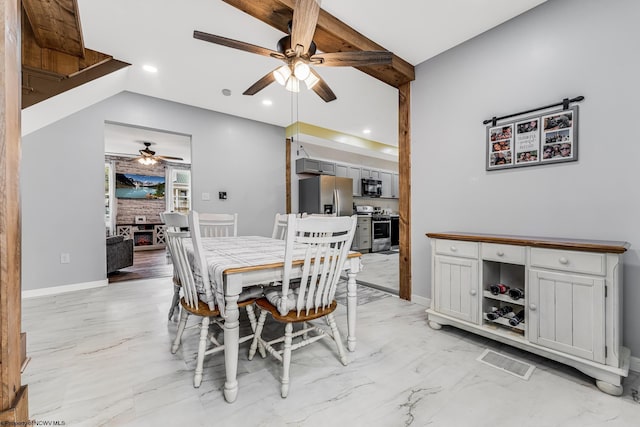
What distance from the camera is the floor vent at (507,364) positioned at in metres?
1.68

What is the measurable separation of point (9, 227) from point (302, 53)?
2.00 metres

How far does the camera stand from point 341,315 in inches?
103

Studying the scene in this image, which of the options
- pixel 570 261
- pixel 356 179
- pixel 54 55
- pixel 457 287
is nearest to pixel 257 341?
pixel 457 287

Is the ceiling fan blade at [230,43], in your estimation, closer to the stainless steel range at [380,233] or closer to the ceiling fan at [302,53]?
the ceiling fan at [302,53]

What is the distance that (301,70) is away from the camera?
213 cm

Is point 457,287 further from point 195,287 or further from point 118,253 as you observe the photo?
point 118,253

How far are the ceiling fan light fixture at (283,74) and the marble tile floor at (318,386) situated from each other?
2.13 meters

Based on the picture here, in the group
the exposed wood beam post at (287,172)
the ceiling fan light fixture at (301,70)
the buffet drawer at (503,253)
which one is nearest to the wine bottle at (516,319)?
the buffet drawer at (503,253)

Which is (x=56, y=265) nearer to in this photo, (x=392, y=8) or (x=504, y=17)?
(x=392, y=8)

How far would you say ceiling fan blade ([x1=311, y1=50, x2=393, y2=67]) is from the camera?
1995mm

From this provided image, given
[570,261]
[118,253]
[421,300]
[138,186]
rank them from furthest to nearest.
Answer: [138,186], [118,253], [421,300], [570,261]

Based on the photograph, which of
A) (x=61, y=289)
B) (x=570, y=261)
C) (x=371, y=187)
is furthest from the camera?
(x=371, y=187)

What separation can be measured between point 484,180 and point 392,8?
1626 mm

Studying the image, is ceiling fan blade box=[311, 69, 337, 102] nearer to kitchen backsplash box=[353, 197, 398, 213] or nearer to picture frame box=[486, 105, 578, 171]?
picture frame box=[486, 105, 578, 171]
